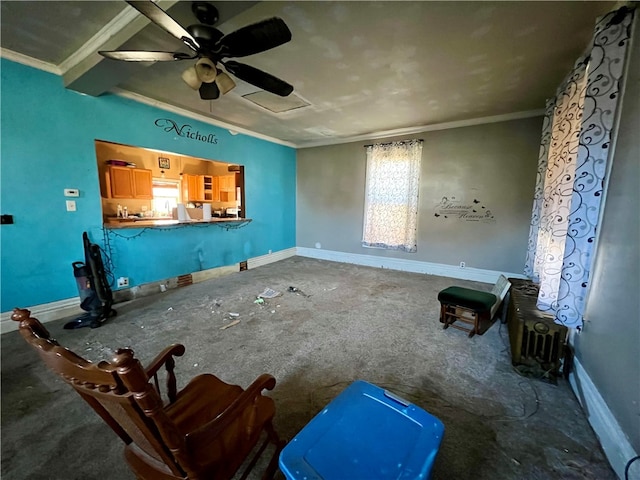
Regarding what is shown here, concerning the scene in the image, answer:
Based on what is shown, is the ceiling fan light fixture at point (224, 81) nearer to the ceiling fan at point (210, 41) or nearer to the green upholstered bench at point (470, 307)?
the ceiling fan at point (210, 41)

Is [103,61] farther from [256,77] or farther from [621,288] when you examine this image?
[621,288]

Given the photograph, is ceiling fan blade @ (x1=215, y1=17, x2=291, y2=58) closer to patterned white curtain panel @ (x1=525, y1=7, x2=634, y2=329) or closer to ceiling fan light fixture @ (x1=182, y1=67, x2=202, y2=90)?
ceiling fan light fixture @ (x1=182, y1=67, x2=202, y2=90)

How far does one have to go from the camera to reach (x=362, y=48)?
212 centimetres

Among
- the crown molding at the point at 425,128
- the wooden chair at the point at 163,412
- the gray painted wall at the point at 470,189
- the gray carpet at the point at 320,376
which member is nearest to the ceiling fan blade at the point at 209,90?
the wooden chair at the point at 163,412

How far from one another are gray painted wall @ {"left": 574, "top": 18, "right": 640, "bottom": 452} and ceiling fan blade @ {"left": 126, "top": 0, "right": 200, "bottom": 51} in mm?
2594

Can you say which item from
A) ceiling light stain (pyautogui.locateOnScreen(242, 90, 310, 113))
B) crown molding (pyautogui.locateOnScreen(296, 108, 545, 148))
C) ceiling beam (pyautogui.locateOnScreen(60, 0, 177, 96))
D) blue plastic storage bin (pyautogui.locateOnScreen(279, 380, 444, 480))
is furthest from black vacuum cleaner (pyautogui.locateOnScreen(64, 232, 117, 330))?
crown molding (pyautogui.locateOnScreen(296, 108, 545, 148))

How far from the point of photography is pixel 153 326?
2.55m

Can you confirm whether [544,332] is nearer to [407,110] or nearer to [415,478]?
[415,478]

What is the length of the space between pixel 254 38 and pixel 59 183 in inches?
105

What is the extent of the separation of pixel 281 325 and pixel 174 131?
10.1 feet

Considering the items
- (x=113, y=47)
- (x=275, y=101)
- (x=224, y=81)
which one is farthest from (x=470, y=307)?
(x=113, y=47)

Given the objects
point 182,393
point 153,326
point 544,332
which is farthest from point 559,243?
point 153,326

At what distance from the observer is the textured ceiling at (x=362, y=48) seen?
172 cm

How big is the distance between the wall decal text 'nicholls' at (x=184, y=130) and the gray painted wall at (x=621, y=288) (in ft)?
14.5
